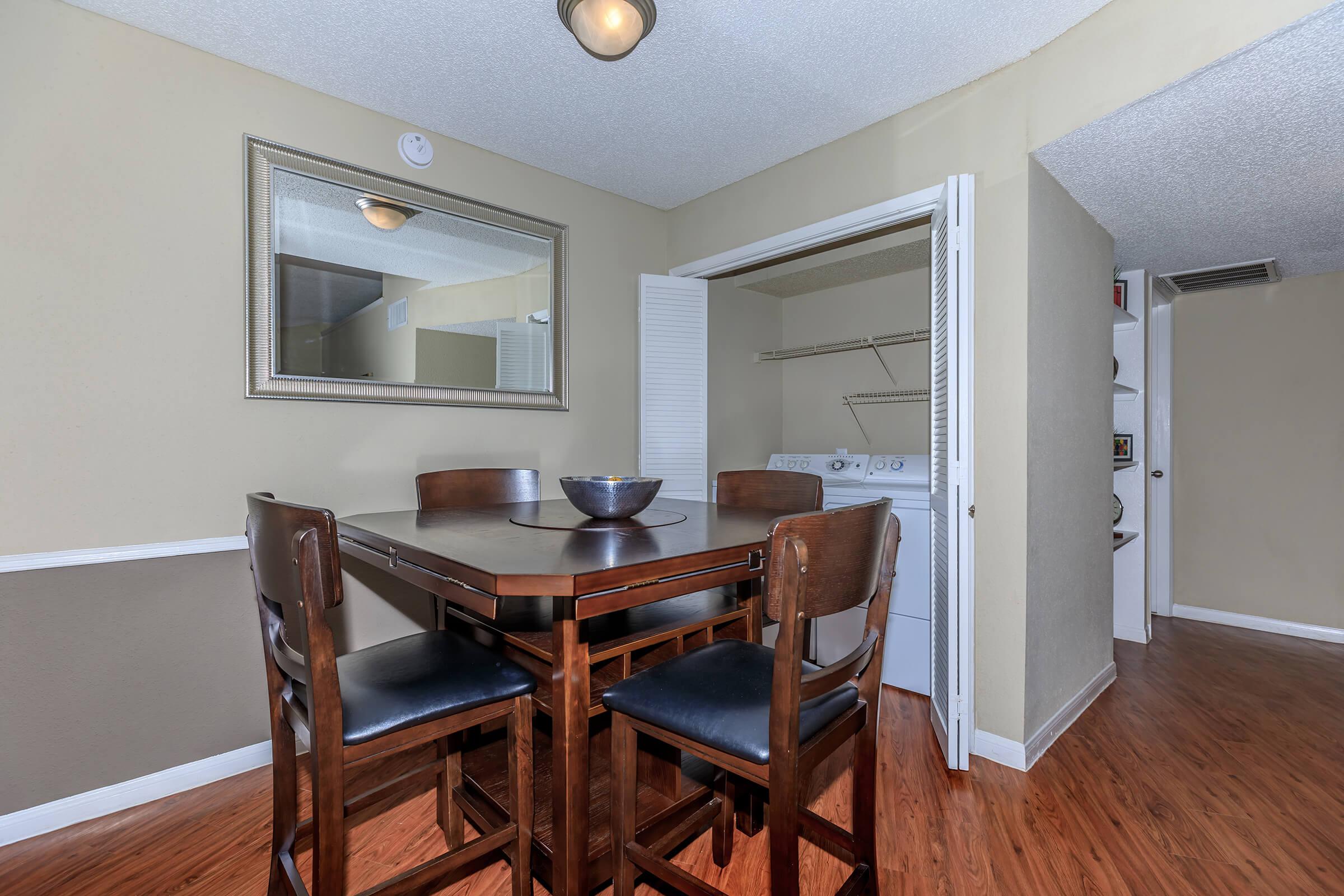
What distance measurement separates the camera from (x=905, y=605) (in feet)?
9.07

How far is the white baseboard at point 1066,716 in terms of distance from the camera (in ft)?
6.99

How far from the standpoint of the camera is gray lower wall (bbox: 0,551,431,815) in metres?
1.72

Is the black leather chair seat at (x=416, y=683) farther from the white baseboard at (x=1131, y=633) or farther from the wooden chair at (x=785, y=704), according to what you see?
the white baseboard at (x=1131, y=633)

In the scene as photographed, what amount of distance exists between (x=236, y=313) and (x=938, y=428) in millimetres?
2511

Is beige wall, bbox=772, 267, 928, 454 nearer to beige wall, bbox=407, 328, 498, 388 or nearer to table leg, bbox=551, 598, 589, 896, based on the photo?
beige wall, bbox=407, 328, 498, 388

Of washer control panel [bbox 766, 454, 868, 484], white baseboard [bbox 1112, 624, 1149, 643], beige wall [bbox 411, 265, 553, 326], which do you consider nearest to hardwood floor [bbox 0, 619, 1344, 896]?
white baseboard [bbox 1112, 624, 1149, 643]

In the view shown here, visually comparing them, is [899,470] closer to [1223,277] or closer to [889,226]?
[889,226]

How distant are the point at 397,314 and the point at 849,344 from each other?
251cm

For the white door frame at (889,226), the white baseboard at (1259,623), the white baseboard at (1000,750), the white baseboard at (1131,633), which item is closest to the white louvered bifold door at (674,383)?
the white door frame at (889,226)

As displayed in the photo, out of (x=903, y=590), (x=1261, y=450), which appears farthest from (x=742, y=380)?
(x=1261, y=450)

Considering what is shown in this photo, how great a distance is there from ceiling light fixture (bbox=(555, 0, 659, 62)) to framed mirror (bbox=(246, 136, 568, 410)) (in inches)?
42.9

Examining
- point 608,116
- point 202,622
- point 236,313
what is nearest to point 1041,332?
point 608,116

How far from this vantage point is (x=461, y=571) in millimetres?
1109

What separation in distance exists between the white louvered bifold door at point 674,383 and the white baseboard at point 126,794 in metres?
1.92
